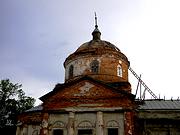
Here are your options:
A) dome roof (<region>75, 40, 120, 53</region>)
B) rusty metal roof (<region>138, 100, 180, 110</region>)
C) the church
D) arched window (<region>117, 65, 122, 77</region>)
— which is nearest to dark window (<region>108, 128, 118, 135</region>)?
the church

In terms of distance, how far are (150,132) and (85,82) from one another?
571cm

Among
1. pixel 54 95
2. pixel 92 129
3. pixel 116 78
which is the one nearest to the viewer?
pixel 92 129

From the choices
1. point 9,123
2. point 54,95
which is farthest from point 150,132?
point 9,123

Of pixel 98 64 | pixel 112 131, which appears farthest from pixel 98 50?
pixel 112 131

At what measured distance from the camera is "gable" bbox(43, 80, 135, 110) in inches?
757

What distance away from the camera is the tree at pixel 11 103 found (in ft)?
115

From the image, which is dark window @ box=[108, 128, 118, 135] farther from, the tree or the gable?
the tree

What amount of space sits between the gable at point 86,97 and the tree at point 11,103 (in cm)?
1611

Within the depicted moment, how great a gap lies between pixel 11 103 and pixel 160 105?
68.0 feet

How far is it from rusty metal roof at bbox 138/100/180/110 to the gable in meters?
2.49

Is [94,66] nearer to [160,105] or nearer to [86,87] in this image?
[86,87]

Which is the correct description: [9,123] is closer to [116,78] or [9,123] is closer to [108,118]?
[116,78]

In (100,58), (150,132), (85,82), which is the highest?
(100,58)

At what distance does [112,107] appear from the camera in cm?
1905
